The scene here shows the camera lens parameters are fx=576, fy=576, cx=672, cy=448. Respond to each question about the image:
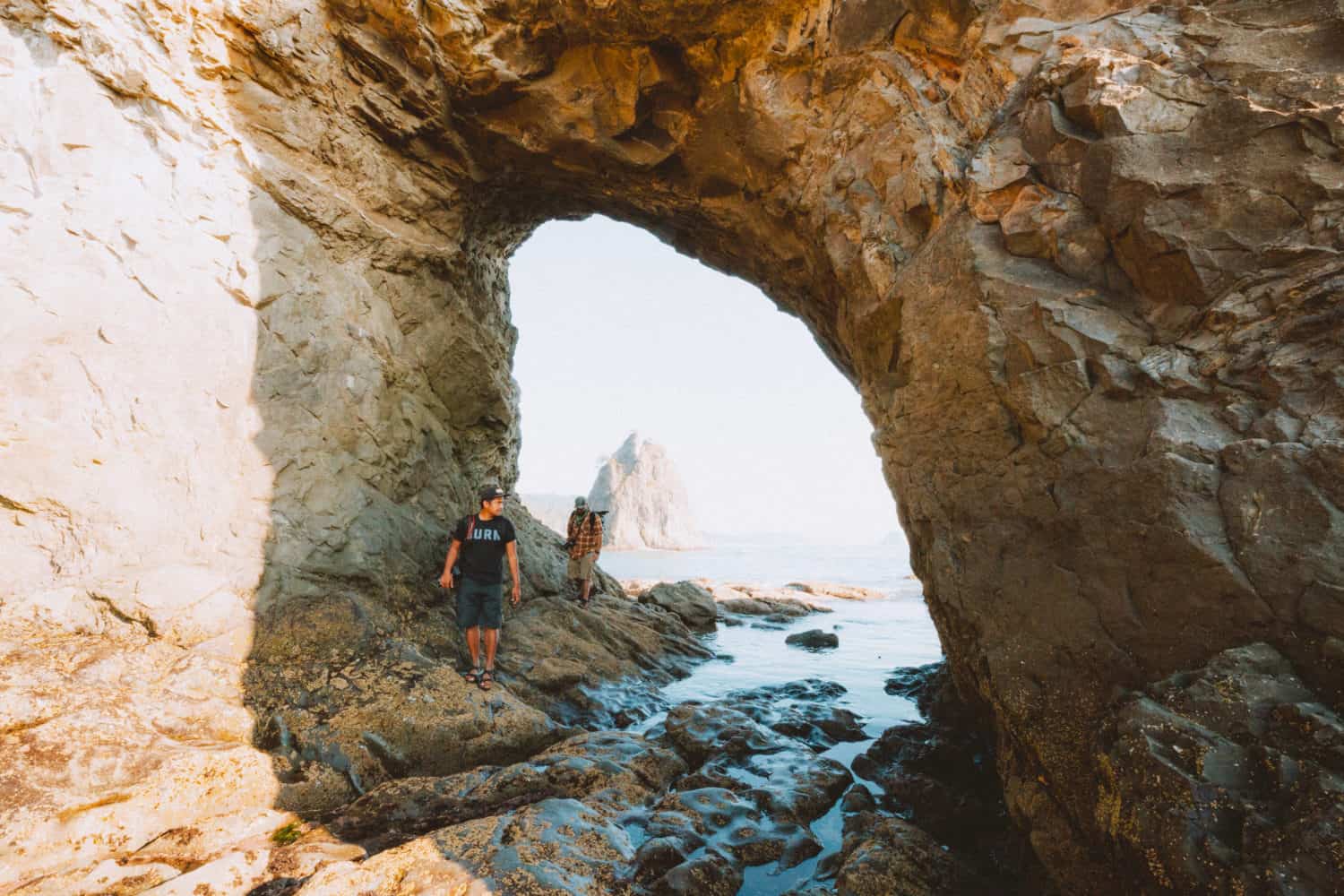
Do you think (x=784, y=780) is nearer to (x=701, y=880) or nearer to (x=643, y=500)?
(x=701, y=880)

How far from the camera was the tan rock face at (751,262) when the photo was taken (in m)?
3.97

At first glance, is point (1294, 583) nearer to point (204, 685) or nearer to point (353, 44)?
point (204, 685)

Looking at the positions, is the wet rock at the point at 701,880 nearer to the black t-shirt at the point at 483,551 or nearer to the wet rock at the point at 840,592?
the black t-shirt at the point at 483,551

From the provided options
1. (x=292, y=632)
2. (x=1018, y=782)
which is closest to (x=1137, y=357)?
(x=1018, y=782)

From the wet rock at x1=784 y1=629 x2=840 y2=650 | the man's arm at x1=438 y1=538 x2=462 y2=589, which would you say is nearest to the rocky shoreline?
the man's arm at x1=438 y1=538 x2=462 y2=589

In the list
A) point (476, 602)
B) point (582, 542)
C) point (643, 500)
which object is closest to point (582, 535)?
point (582, 542)

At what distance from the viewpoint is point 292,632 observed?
6.55 metres

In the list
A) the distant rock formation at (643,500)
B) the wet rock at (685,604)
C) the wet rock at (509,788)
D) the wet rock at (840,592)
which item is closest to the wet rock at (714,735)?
the wet rock at (509,788)

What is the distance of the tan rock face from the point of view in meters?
3.97

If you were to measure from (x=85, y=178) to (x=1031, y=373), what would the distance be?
9.93m

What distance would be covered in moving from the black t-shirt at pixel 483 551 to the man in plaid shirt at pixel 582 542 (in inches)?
166

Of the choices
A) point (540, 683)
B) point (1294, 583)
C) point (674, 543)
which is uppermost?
point (1294, 583)

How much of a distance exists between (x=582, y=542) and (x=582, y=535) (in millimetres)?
174

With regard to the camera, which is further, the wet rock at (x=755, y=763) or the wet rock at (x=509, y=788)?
the wet rock at (x=755, y=763)
